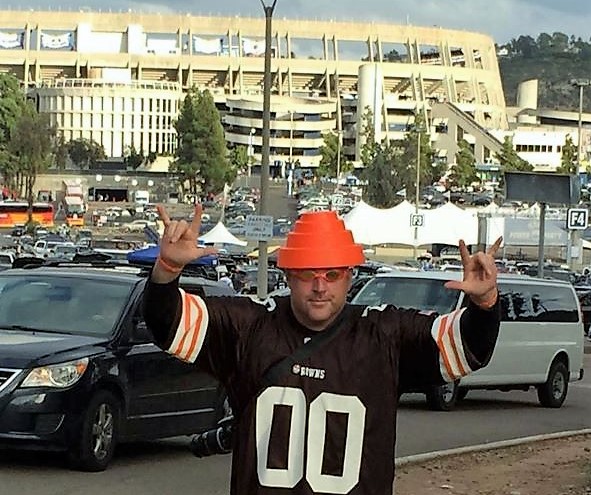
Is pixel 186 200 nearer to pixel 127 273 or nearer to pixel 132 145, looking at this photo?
pixel 132 145

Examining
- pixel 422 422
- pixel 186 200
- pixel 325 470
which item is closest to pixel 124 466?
pixel 422 422

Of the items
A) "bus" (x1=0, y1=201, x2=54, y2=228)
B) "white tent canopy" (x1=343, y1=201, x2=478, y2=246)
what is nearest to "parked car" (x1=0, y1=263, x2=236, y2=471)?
"white tent canopy" (x1=343, y1=201, x2=478, y2=246)

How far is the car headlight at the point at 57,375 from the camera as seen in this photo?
443 inches

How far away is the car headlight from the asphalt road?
0.78 m

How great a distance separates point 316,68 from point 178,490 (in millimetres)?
177294

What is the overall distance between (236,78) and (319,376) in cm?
18190

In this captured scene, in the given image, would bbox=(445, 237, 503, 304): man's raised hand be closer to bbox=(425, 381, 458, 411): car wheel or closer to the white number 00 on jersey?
the white number 00 on jersey

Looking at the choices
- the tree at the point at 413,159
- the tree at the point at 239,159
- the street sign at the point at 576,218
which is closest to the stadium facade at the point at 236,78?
the tree at the point at 239,159

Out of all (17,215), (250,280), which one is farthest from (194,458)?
(17,215)

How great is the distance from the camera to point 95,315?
12.4m

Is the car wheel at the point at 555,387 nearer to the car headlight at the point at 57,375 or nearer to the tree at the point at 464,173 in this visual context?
the car headlight at the point at 57,375

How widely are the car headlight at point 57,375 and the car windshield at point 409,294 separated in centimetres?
743

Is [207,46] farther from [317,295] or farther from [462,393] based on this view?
[317,295]

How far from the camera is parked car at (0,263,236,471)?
37.0 ft
